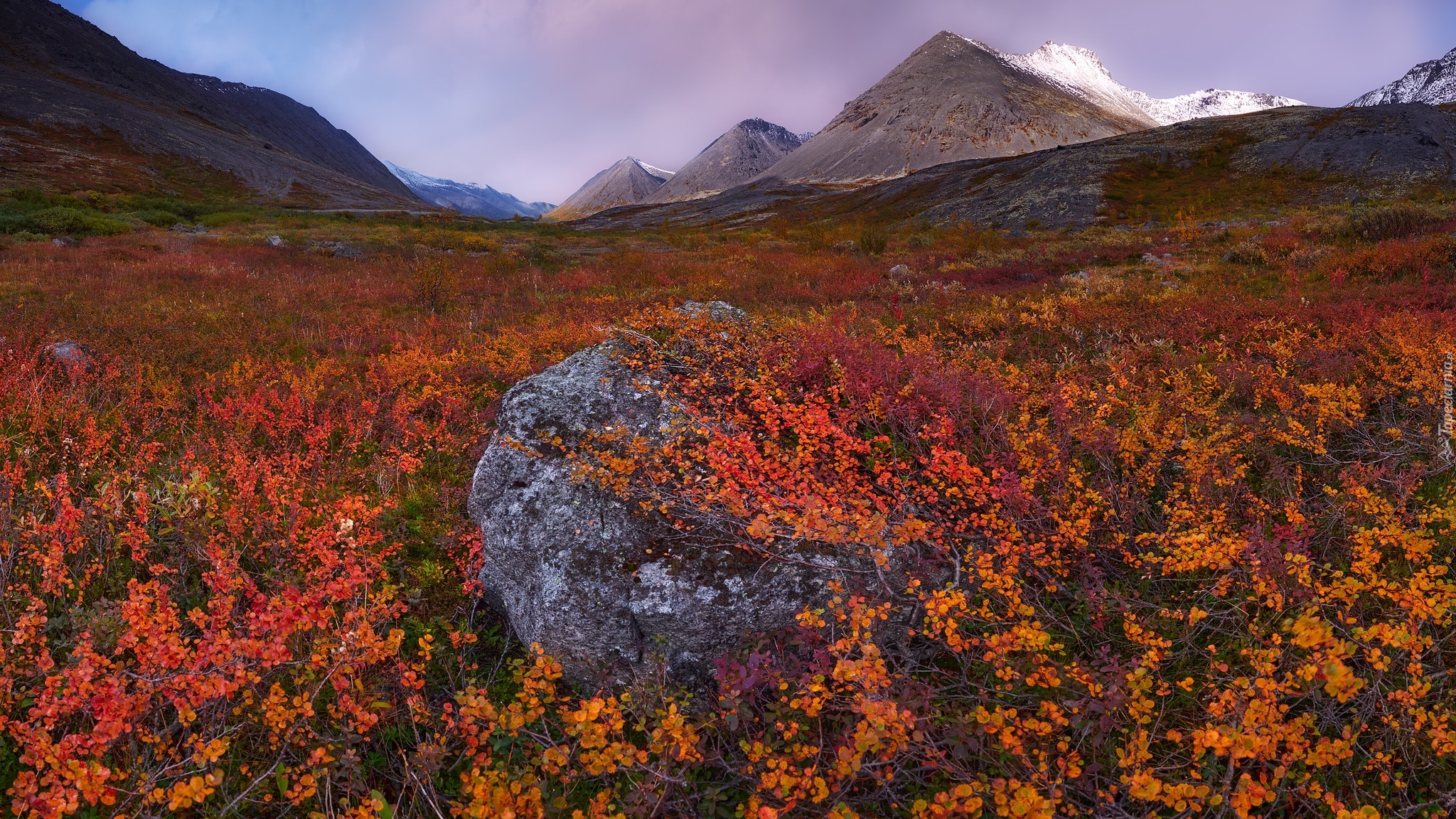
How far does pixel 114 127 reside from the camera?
80.0 m

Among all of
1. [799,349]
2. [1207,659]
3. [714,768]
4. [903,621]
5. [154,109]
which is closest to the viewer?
[714,768]

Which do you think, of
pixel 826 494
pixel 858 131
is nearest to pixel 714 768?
pixel 826 494

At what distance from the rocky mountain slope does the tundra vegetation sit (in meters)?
34.9

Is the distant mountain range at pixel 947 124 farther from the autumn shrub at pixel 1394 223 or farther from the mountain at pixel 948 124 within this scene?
the autumn shrub at pixel 1394 223

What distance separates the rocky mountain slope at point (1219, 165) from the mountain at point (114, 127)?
7806cm

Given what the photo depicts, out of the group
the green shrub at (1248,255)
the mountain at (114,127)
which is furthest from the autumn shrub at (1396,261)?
the mountain at (114,127)

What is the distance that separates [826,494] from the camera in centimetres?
481

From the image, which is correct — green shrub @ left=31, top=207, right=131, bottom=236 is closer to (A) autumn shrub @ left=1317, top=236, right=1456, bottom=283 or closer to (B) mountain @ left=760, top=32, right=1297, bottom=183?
(A) autumn shrub @ left=1317, top=236, right=1456, bottom=283

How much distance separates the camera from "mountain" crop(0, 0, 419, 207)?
6319cm

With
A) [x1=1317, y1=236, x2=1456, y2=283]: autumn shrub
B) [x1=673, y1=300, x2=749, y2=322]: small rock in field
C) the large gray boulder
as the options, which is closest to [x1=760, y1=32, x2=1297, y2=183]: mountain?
[x1=1317, y1=236, x2=1456, y2=283]: autumn shrub

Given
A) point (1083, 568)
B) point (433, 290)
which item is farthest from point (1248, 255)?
point (433, 290)

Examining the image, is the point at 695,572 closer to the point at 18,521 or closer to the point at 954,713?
the point at 954,713

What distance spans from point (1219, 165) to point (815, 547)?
214 ft

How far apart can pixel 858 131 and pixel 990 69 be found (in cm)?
5718
